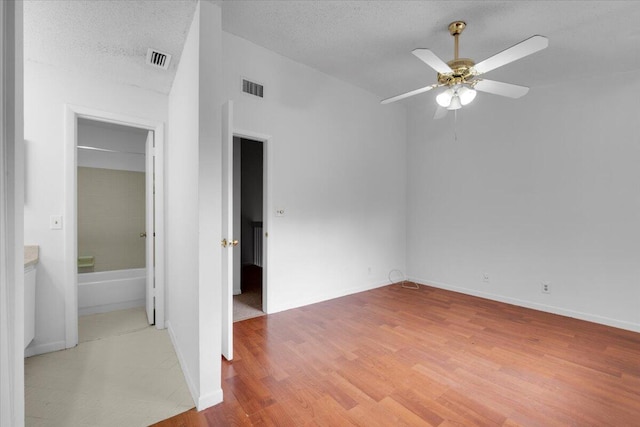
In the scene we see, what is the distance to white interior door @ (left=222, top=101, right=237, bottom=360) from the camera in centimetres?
224

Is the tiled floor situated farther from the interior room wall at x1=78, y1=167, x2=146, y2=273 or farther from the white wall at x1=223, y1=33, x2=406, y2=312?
the interior room wall at x1=78, y1=167, x2=146, y2=273

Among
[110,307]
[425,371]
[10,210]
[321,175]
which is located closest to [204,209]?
[10,210]

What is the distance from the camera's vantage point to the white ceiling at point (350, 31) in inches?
77.4

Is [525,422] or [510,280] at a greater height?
[510,280]

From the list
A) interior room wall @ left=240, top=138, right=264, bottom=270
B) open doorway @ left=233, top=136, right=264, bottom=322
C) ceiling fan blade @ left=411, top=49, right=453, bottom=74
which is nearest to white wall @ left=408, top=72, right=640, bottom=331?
ceiling fan blade @ left=411, top=49, right=453, bottom=74

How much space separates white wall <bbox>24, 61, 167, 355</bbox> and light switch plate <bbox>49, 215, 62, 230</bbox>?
0.09 feet

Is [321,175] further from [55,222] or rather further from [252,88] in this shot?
[55,222]

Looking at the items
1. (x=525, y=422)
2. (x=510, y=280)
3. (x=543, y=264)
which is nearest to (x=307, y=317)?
(x=525, y=422)

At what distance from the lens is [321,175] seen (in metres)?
3.73

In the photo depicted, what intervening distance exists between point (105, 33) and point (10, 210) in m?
1.88

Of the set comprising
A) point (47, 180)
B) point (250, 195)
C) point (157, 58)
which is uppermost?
point (157, 58)

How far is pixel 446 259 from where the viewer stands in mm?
4375

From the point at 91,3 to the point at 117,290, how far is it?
10.2ft

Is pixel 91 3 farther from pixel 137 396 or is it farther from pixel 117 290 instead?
pixel 117 290
